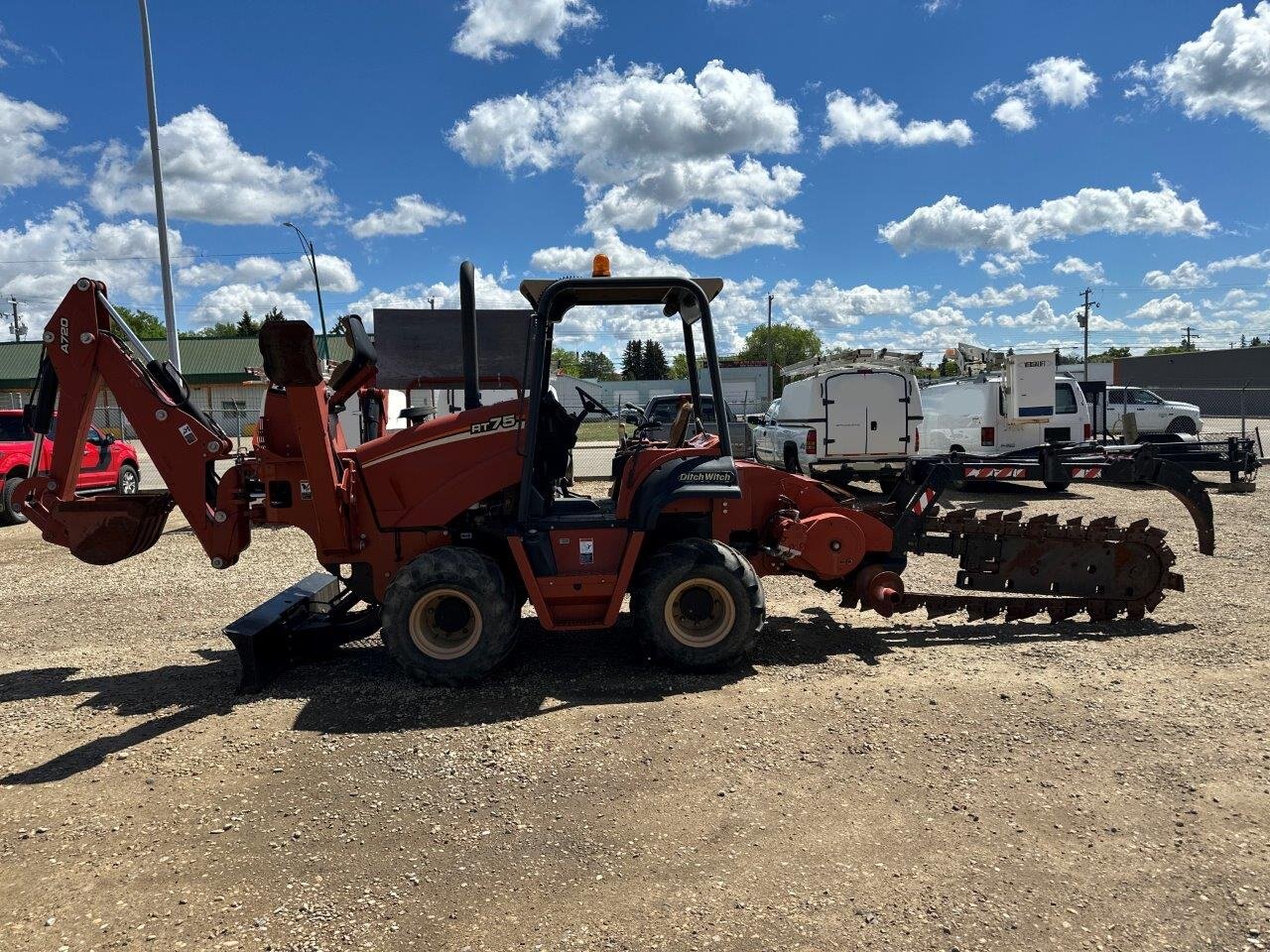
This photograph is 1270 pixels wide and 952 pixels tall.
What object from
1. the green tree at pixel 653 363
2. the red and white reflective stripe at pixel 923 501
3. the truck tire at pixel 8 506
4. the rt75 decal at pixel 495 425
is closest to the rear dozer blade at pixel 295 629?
the rt75 decal at pixel 495 425

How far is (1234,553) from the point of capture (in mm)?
8312

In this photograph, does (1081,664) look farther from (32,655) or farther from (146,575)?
(146,575)

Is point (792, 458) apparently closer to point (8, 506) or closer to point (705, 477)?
point (705, 477)

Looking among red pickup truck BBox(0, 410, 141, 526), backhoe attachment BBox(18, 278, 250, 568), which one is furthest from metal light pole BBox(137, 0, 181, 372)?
backhoe attachment BBox(18, 278, 250, 568)

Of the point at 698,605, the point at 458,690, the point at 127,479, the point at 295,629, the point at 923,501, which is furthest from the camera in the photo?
the point at 127,479

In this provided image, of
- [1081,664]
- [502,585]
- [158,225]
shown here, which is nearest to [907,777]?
[1081,664]

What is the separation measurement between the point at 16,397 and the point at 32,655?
4181cm

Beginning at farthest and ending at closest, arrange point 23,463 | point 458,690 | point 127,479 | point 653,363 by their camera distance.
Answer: point 653,363, point 127,479, point 23,463, point 458,690

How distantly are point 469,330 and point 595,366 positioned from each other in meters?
101

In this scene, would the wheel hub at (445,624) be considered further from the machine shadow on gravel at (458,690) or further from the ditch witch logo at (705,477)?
the ditch witch logo at (705,477)

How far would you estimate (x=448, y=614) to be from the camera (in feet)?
16.1

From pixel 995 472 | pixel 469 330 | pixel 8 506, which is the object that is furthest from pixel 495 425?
pixel 8 506

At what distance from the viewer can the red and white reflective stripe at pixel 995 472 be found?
5.90 m

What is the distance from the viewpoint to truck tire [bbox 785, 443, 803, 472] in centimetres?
1355
